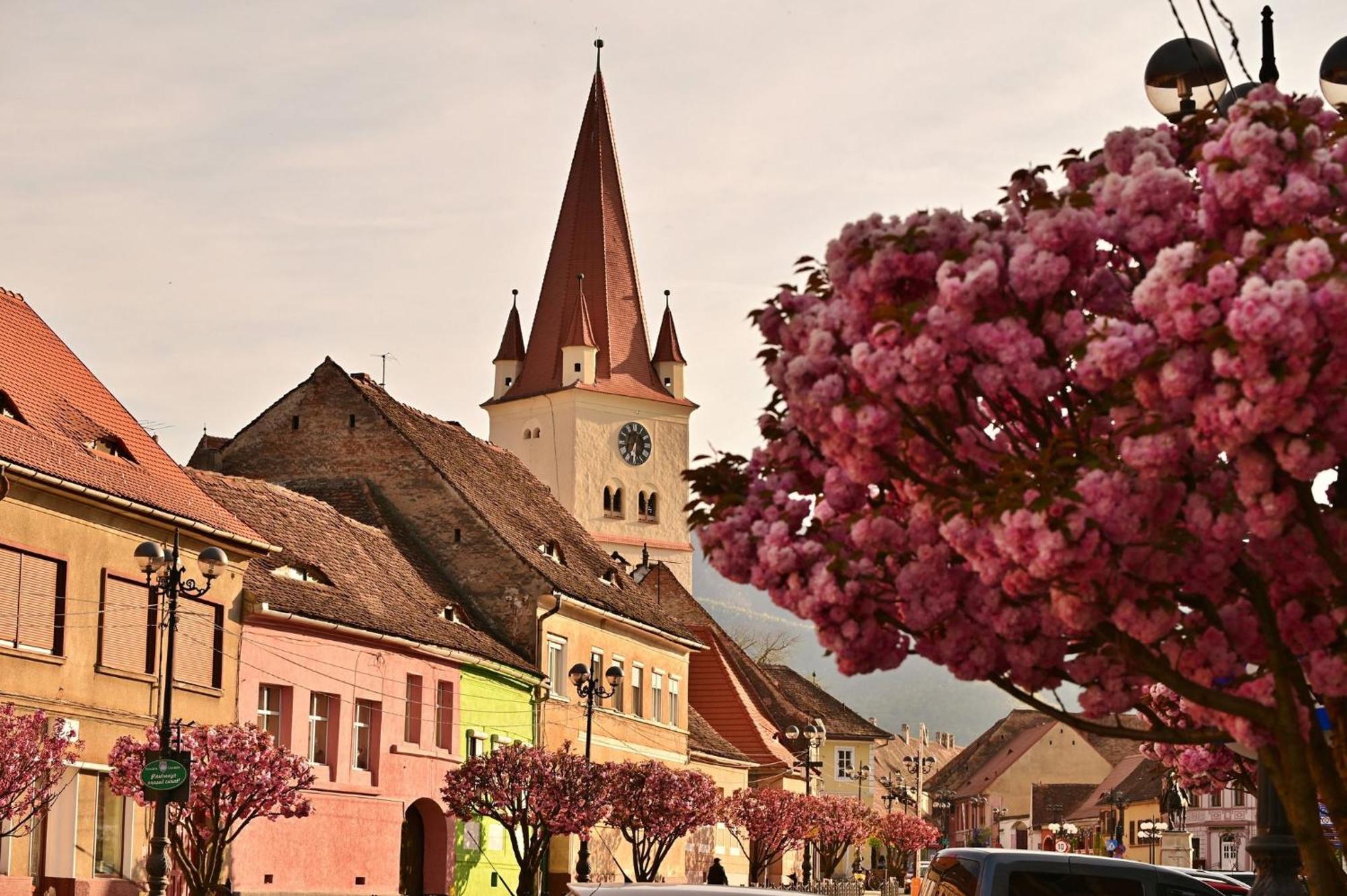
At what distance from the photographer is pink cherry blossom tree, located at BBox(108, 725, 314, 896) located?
90.0 feet

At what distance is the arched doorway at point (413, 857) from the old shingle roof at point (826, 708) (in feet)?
149

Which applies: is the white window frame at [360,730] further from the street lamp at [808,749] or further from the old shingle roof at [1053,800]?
the old shingle roof at [1053,800]

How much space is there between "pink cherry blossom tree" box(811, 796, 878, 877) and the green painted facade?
Result: 44.2 feet

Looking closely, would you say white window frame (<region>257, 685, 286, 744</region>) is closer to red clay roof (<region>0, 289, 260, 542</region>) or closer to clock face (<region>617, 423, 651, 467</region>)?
red clay roof (<region>0, 289, 260, 542</region>)

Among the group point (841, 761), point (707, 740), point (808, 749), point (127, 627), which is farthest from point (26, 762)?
point (841, 761)

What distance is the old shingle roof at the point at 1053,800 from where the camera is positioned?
431ft

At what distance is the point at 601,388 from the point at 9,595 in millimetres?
83512

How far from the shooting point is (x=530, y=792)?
36938 millimetres

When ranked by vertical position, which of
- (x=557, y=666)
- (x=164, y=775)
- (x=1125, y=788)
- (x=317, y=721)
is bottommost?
(x=164, y=775)

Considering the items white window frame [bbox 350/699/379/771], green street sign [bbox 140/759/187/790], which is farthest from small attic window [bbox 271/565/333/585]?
green street sign [bbox 140/759/187/790]

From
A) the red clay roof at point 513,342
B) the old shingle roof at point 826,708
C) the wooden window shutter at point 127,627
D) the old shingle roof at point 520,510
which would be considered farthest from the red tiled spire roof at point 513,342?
the wooden window shutter at point 127,627

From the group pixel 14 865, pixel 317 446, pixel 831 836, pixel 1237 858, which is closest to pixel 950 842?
pixel 1237 858

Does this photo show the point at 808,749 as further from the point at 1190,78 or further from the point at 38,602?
the point at 1190,78

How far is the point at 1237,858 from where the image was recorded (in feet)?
314
